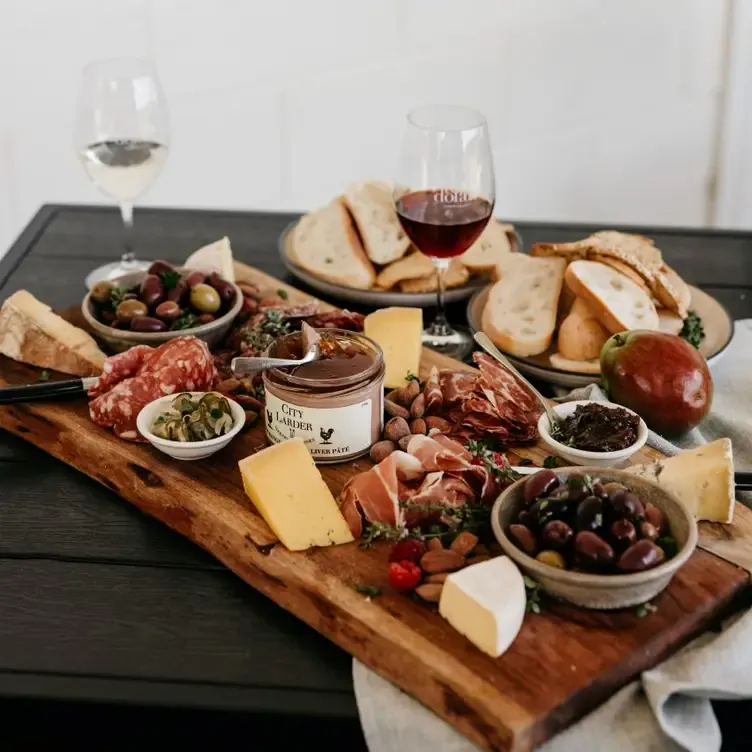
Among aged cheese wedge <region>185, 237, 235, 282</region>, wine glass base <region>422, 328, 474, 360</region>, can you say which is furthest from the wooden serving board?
aged cheese wedge <region>185, 237, 235, 282</region>

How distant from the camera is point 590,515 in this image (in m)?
1.09

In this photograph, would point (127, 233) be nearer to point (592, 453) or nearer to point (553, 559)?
point (592, 453)

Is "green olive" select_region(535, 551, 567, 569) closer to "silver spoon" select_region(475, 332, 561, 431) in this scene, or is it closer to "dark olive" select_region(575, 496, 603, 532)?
"dark olive" select_region(575, 496, 603, 532)

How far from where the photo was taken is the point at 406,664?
1.05m

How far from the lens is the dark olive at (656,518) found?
1.13m

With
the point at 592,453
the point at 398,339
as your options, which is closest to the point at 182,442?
the point at 398,339

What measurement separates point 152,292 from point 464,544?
0.70 m

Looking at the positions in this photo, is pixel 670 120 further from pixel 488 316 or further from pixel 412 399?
pixel 412 399

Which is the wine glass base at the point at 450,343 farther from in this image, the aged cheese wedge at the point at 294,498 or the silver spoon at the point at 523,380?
the aged cheese wedge at the point at 294,498

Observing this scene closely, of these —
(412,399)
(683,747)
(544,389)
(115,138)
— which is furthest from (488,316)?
(683,747)

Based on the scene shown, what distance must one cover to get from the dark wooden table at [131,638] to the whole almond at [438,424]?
1.07 feet

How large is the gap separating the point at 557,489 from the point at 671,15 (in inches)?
110

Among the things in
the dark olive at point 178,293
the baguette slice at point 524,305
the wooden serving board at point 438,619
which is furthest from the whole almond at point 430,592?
the dark olive at point 178,293

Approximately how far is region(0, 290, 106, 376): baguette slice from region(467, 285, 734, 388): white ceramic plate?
0.56m
